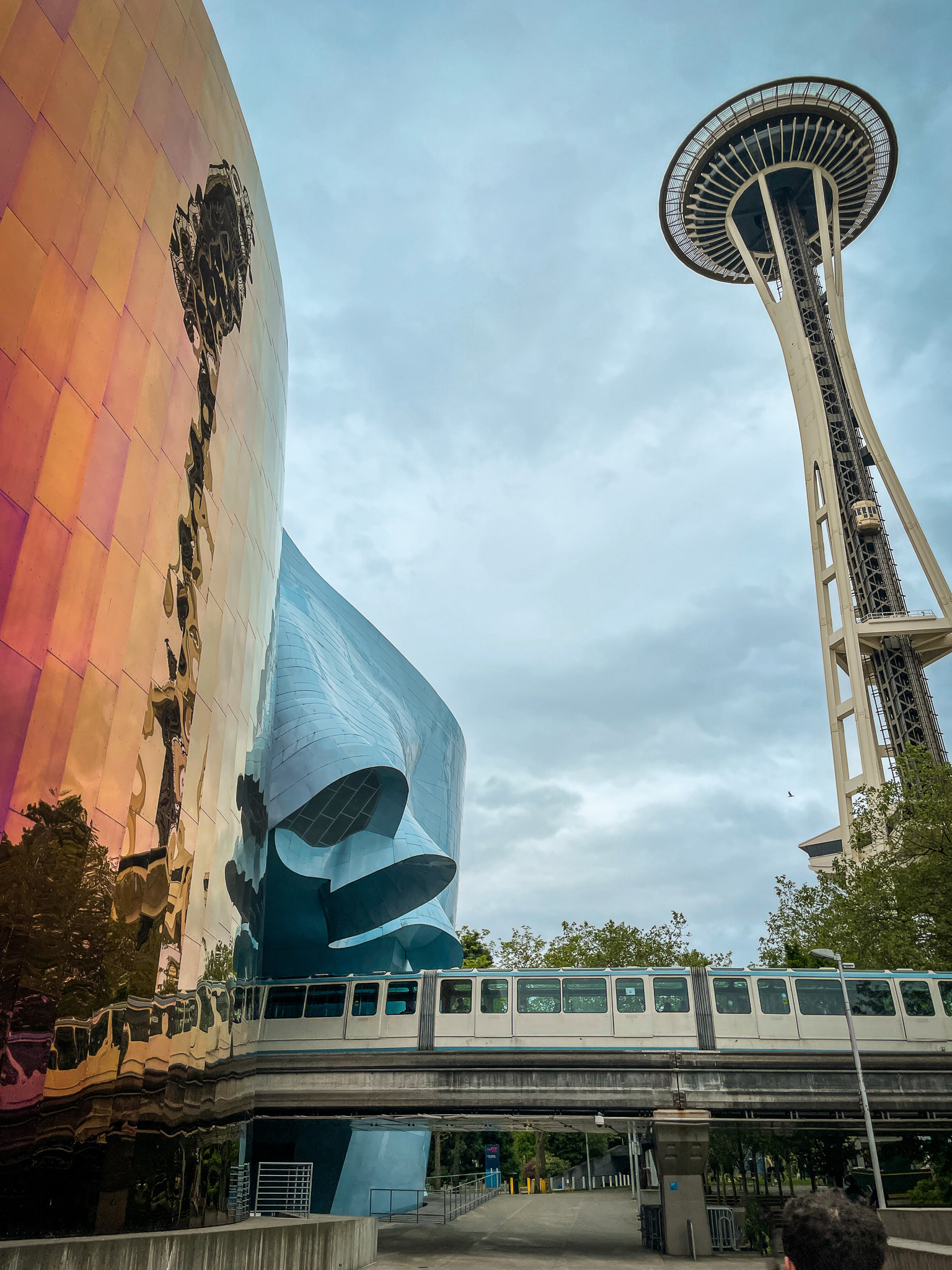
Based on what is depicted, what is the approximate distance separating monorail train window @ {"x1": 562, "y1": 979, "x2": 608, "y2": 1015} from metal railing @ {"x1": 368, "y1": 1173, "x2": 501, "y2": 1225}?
42.3ft

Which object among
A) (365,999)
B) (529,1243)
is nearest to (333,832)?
(365,999)

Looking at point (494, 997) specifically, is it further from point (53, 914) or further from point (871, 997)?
point (53, 914)

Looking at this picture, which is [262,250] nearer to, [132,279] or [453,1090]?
[132,279]

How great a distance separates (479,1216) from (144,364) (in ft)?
108

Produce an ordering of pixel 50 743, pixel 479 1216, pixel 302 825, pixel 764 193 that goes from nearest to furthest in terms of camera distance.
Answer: pixel 50 743, pixel 302 825, pixel 479 1216, pixel 764 193

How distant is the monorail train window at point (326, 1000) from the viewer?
2394 cm

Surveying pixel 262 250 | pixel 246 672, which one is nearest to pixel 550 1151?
pixel 246 672

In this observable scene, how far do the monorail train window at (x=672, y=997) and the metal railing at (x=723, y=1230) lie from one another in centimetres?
557

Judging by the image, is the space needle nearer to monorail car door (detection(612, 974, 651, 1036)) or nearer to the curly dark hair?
monorail car door (detection(612, 974, 651, 1036))

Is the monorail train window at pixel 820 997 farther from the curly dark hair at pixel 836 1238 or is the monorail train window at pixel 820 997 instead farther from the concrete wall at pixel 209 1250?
the curly dark hair at pixel 836 1238

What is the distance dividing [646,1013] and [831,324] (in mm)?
55934

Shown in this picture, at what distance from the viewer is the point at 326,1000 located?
24.2m

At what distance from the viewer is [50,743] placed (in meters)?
10.9

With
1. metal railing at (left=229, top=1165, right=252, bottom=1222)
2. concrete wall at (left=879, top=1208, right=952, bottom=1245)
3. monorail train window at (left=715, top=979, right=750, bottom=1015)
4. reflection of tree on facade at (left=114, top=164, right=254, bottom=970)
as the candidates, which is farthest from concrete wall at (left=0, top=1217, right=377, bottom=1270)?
monorail train window at (left=715, top=979, right=750, bottom=1015)
